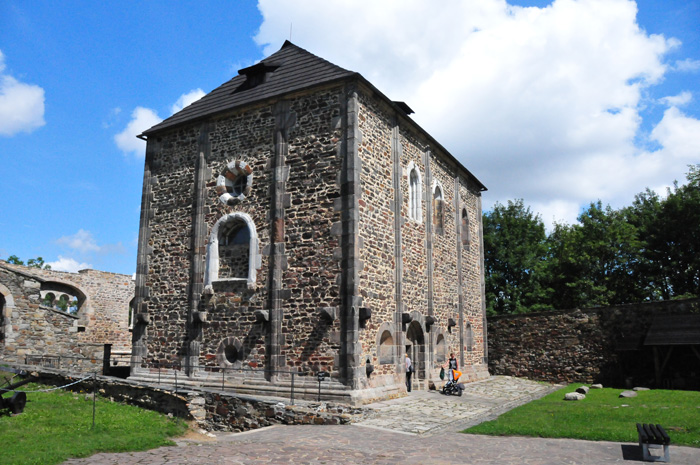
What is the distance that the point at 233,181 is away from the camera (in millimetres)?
16766

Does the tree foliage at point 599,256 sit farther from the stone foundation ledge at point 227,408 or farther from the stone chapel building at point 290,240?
the stone foundation ledge at point 227,408

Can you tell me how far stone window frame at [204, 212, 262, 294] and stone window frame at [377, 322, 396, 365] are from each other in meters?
3.74

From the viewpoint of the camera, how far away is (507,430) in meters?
10.2

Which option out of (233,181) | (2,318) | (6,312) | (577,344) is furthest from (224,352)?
(577,344)

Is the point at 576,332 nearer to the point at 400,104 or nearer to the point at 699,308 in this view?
the point at 699,308

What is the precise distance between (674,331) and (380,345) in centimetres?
1182

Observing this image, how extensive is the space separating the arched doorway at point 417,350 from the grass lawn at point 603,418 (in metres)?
3.73

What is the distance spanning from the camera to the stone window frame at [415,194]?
1814 cm

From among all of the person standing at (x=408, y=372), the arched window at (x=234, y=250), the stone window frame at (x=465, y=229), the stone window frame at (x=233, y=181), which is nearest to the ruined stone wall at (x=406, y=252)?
the stone window frame at (x=465, y=229)

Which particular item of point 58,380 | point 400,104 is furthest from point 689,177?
point 58,380

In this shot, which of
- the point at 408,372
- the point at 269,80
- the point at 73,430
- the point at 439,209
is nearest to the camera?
the point at 73,430

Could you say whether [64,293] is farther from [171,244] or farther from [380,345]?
[380,345]

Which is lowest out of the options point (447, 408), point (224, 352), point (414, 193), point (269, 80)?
point (447, 408)

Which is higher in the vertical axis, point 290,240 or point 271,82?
point 271,82
